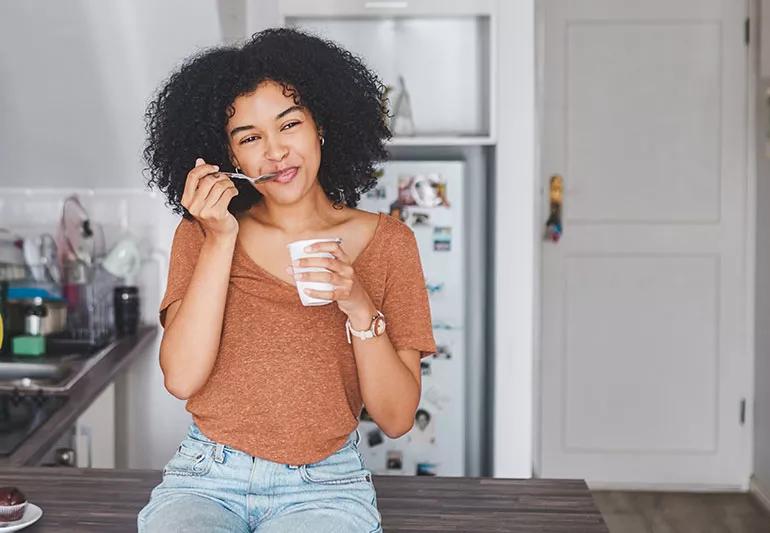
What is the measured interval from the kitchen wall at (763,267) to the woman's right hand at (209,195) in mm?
3064

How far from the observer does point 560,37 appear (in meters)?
4.19

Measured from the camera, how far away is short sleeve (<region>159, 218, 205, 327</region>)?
61.0 inches

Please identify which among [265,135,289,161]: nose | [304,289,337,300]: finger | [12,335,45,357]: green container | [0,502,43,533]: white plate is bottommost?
[0,502,43,533]: white plate

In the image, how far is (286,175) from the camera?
59.6 inches

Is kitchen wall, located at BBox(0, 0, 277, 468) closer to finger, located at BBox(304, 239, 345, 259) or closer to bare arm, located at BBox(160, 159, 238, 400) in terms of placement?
bare arm, located at BBox(160, 159, 238, 400)

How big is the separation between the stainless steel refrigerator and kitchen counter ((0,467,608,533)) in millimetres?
1687

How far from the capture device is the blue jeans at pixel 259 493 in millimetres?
1393

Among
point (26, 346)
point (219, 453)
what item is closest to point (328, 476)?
point (219, 453)

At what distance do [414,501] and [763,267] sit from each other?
2.83 meters

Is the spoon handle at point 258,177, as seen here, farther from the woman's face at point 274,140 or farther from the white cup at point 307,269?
the white cup at point 307,269

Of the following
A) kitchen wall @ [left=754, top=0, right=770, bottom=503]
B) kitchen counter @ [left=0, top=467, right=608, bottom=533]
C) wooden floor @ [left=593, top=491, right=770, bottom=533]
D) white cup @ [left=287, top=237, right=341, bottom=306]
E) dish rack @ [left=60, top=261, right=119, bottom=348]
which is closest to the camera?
white cup @ [left=287, top=237, right=341, bottom=306]

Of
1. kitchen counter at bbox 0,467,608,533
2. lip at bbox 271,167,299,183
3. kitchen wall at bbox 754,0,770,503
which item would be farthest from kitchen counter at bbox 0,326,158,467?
kitchen wall at bbox 754,0,770,503

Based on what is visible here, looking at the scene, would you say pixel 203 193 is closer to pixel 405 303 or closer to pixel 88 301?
pixel 405 303

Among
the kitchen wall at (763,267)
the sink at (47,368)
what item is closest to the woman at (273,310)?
the sink at (47,368)
